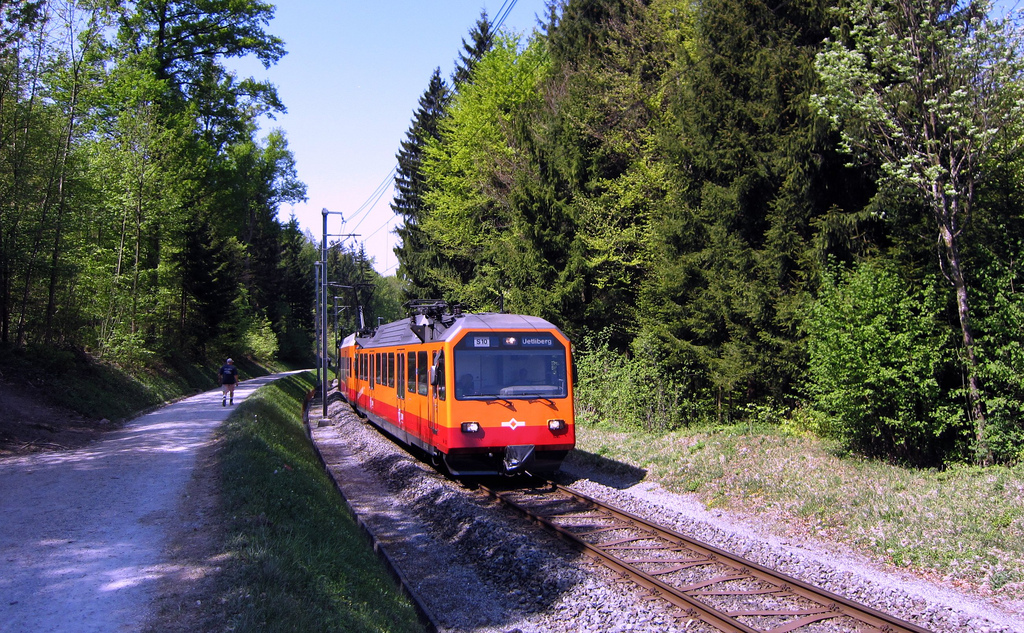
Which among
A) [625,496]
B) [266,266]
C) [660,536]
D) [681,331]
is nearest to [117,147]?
[681,331]

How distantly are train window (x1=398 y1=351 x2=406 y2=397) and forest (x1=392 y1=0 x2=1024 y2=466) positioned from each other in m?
5.66

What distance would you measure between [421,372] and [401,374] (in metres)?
2.16

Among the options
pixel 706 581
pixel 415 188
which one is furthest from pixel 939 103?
pixel 415 188

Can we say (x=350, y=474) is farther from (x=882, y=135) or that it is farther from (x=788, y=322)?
(x=882, y=135)

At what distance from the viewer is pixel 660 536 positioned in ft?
29.0

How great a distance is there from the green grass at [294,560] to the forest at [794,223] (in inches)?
303

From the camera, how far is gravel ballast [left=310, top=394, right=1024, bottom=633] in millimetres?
6411

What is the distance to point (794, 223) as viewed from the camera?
42.5 feet

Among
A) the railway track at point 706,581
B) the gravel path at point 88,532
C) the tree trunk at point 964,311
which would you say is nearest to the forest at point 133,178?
the gravel path at point 88,532

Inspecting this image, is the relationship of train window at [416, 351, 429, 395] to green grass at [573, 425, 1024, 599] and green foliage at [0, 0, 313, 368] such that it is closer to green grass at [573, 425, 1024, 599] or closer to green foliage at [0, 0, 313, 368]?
green grass at [573, 425, 1024, 599]

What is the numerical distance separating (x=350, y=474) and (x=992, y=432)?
1192cm

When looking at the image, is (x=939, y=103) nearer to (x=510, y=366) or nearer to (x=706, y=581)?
(x=510, y=366)

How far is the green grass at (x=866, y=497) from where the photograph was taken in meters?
7.41

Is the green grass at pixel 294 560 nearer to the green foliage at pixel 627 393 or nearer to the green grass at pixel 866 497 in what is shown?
the green grass at pixel 866 497
